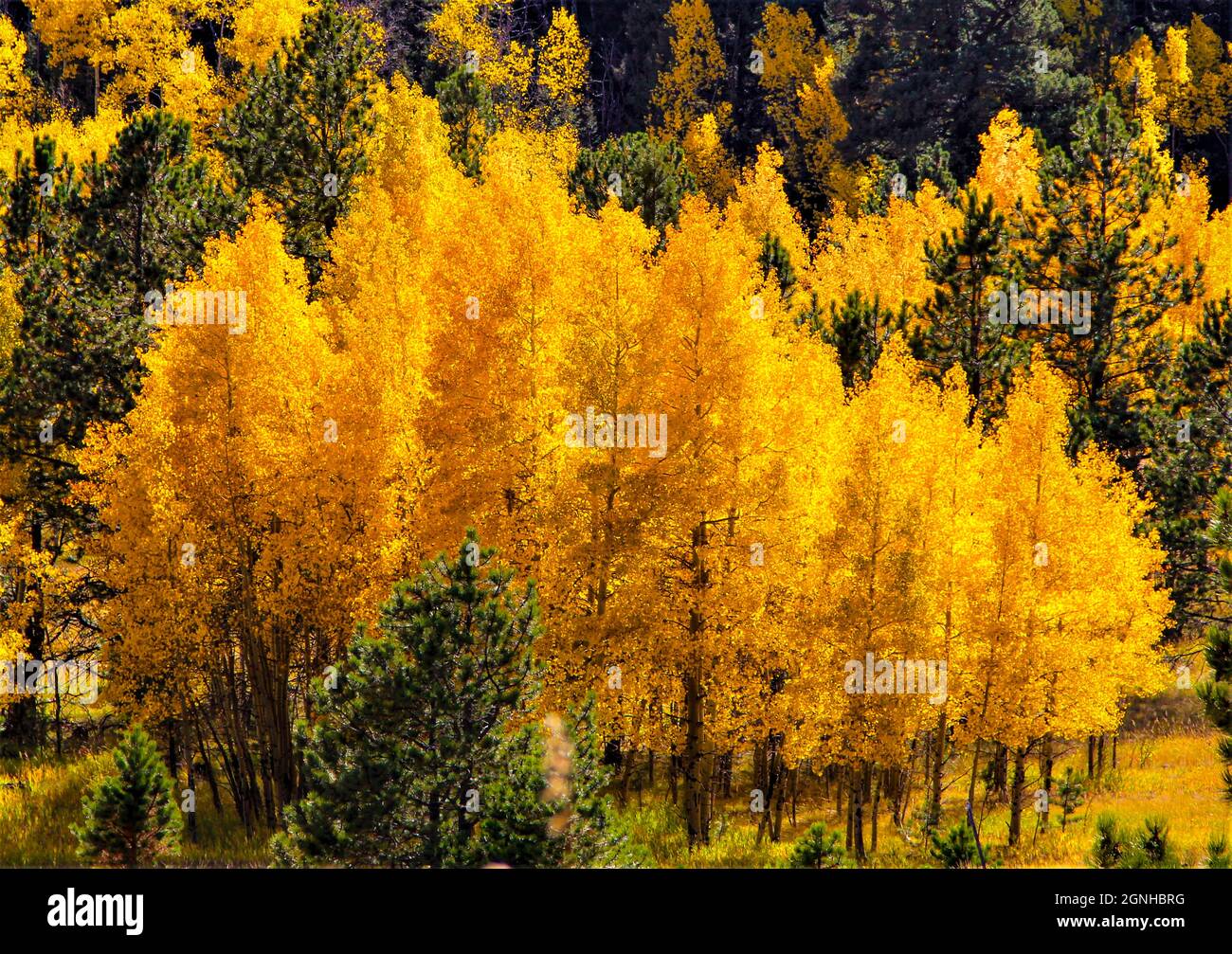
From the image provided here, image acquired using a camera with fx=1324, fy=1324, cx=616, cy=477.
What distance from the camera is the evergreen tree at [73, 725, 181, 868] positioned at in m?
18.9

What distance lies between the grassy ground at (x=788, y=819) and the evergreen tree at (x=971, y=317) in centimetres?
839

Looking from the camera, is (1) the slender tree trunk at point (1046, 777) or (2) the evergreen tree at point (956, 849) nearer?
(2) the evergreen tree at point (956, 849)

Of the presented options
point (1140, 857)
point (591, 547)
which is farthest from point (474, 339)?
point (1140, 857)

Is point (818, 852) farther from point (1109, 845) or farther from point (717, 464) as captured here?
point (1109, 845)

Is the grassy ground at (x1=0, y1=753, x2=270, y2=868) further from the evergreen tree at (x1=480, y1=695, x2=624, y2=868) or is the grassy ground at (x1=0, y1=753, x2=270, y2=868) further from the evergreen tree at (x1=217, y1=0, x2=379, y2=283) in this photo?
the evergreen tree at (x1=217, y1=0, x2=379, y2=283)

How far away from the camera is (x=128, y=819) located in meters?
19.0

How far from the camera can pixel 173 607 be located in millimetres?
21812

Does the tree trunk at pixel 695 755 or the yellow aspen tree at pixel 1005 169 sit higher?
the yellow aspen tree at pixel 1005 169

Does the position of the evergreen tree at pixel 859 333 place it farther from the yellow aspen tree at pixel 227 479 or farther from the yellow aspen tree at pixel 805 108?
the yellow aspen tree at pixel 805 108

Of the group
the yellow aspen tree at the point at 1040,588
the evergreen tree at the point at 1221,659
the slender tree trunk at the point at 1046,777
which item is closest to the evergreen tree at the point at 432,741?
the evergreen tree at the point at 1221,659

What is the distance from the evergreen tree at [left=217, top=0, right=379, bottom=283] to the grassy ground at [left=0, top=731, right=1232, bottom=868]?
512 inches

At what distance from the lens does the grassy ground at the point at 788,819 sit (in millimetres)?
22188

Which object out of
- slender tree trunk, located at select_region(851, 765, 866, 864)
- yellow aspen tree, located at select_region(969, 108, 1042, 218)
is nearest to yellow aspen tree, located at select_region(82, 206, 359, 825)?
slender tree trunk, located at select_region(851, 765, 866, 864)
